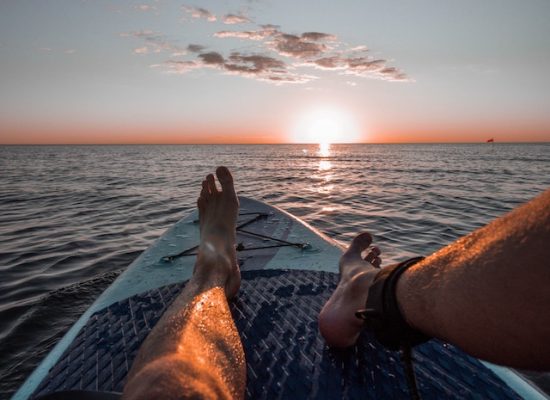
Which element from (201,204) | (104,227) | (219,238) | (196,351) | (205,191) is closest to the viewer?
(196,351)

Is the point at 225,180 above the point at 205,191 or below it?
above

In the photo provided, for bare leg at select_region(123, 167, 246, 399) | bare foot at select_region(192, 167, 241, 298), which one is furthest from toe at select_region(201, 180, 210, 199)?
bare leg at select_region(123, 167, 246, 399)

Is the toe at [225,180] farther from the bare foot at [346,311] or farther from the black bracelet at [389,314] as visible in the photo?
the black bracelet at [389,314]

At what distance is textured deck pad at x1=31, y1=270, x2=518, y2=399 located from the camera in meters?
1.53

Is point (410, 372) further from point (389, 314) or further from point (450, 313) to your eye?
point (450, 313)

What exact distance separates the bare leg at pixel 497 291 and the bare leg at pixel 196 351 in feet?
2.08

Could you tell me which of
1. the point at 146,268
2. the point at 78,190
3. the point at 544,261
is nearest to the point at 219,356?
the point at 544,261

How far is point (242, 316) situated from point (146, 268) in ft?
5.15

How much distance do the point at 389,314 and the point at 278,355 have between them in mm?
861

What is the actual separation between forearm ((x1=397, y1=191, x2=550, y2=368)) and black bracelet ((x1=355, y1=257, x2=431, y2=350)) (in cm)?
22

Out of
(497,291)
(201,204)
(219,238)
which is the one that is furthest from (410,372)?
(201,204)

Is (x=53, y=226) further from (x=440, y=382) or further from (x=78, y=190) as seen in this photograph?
(x=440, y=382)

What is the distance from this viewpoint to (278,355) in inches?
69.1

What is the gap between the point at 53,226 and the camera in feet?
23.8
